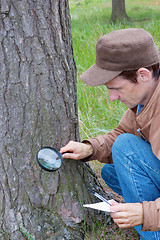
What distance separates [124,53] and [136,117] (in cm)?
39

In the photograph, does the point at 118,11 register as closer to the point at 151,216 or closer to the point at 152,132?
the point at 152,132

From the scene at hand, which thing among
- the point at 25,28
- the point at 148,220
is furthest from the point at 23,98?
the point at 148,220

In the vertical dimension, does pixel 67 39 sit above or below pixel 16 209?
above

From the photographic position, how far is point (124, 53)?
162 cm

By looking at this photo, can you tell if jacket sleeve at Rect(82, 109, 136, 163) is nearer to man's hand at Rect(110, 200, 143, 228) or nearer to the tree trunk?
man's hand at Rect(110, 200, 143, 228)

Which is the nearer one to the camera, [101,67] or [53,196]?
[101,67]

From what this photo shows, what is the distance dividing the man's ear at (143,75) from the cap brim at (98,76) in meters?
0.11

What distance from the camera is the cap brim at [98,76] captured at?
1690mm

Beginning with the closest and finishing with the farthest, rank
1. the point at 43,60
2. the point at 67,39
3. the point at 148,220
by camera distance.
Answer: the point at 148,220 → the point at 43,60 → the point at 67,39

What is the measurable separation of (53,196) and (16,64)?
2.75 ft

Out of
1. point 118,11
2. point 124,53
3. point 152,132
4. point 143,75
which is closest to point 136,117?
point 152,132

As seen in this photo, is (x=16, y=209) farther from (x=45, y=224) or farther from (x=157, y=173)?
(x=157, y=173)

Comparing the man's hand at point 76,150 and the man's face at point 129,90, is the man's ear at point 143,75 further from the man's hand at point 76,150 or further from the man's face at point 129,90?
the man's hand at point 76,150

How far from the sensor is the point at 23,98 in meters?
1.73
